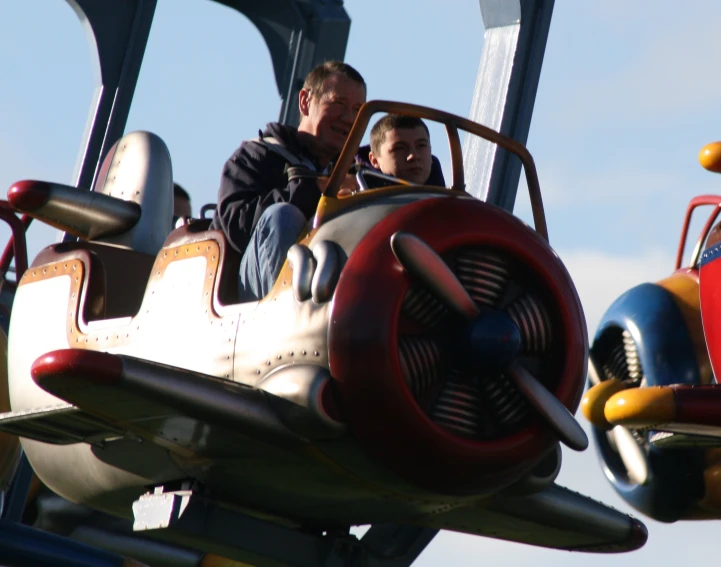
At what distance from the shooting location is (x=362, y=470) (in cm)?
374

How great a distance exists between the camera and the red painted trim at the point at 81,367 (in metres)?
3.49

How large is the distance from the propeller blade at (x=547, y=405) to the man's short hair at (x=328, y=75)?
1.21 m

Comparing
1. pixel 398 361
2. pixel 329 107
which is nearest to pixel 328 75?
pixel 329 107

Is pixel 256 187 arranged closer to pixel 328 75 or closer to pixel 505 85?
pixel 328 75

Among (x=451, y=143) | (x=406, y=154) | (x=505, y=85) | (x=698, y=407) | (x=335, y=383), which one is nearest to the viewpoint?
(x=335, y=383)

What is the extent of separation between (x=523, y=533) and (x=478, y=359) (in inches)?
35.5

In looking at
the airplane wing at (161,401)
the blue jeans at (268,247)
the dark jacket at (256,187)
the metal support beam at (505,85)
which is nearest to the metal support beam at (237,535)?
the airplane wing at (161,401)

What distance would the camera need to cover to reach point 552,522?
4.26 meters

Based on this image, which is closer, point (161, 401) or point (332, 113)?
point (161, 401)

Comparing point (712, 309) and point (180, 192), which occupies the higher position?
point (180, 192)

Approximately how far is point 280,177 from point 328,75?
39 centimetres

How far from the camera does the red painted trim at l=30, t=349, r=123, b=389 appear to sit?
349 centimetres

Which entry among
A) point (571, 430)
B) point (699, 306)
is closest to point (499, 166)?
point (699, 306)

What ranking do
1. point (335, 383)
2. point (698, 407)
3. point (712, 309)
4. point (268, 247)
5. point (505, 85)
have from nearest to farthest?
point (335, 383)
point (268, 247)
point (698, 407)
point (712, 309)
point (505, 85)
